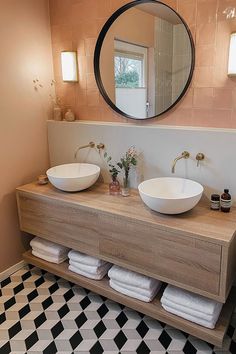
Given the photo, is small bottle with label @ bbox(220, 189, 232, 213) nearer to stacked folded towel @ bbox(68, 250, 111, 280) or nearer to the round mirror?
the round mirror

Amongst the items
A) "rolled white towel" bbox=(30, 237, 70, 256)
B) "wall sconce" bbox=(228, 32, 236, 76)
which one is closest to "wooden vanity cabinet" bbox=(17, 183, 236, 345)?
"rolled white towel" bbox=(30, 237, 70, 256)

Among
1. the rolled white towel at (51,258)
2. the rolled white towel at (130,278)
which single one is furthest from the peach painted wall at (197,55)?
the rolled white towel at (51,258)

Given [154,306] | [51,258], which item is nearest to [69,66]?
[51,258]

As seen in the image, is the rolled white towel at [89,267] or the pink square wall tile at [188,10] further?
the rolled white towel at [89,267]

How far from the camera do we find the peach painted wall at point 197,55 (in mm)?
1816

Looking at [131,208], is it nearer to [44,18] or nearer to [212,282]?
[212,282]

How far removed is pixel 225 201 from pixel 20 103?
170 cm

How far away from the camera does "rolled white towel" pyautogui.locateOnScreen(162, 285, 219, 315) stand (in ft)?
5.49

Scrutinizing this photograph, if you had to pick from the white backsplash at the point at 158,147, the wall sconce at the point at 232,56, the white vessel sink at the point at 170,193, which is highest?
the wall sconce at the point at 232,56

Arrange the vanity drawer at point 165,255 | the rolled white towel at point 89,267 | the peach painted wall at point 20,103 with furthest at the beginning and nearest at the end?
1. the peach painted wall at point 20,103
2. the rolled white towel at point 89,267
3. the vanity drawer at point 165,255

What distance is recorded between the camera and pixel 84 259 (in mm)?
2172

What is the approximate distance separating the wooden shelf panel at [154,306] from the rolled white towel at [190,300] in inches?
4.0

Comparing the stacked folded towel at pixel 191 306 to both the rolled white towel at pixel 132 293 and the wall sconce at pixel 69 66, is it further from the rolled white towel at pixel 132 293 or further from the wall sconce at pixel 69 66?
the wall sconce at pixel 69 66

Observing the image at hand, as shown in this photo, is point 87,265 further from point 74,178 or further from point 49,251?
point 74,178
